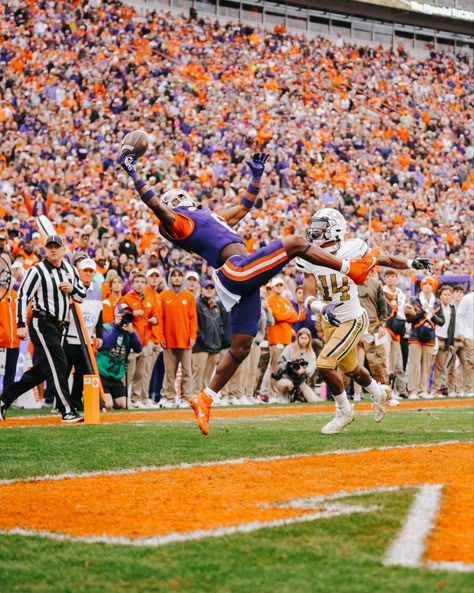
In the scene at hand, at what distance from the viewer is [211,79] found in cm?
2939

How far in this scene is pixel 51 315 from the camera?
33.0ft

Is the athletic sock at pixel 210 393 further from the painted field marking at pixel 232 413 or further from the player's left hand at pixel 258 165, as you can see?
the painted field marking at pixel 232 413

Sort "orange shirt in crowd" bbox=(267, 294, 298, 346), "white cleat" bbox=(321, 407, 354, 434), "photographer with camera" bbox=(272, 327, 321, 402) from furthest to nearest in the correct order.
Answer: "orange shirt in crowd" bbox=(267, 294, 298, 346) < "photographer with camera" bbox=(272, 327, 321, 402) < "white cleat" bbox=(321, 407, 354, 434)

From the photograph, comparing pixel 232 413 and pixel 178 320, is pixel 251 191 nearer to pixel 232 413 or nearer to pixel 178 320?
pixel 232 413

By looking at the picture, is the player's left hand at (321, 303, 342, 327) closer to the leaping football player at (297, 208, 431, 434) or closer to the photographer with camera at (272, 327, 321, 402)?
the leaping football player at (297, 208, 431, 434)

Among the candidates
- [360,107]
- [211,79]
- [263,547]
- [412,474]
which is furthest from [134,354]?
[360,107]

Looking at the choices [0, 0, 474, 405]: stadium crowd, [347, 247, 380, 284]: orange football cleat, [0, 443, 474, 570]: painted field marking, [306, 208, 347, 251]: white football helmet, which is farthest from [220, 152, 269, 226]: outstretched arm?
[0, 0, 474, 405]: stadium crowd

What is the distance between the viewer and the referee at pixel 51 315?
10000 millimetres

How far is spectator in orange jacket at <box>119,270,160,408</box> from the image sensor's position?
44.2ft

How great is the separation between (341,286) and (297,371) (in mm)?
5958

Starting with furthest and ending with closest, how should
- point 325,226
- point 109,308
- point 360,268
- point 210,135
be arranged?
point 210,135, point 109,308, point 325,226, point 360,268

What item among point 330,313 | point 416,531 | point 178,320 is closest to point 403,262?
point 330,313

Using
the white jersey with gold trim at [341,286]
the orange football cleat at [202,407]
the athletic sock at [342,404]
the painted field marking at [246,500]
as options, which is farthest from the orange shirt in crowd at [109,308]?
the painted field marking at [246,500]

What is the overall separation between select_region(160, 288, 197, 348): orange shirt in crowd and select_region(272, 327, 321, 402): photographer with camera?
1748 mm
